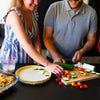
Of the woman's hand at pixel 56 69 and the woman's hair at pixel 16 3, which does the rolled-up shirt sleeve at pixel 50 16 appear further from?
the woman's hand at pixel 56 69

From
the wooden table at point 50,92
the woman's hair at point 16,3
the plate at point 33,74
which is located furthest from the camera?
the woman's hair at point 16,3

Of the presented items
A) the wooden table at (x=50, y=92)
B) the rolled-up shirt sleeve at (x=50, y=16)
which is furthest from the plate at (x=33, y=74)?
the rolled-up shirt sleeve at (x=50, y=16)

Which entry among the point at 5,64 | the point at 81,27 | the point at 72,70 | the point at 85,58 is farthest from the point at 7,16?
the point at 85,58

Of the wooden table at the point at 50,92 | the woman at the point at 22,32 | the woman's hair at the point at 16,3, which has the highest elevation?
the woman's hair at the point at 16,3

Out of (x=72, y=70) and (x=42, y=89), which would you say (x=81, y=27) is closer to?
(x=72, y=70)

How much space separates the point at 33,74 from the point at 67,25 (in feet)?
2.54

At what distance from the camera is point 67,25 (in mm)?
1542

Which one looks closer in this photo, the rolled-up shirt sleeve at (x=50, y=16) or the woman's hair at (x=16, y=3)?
the woman's hair at (x=16, y=3)

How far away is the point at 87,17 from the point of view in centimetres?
155

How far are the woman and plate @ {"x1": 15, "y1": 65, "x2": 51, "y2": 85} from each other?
0.06 metres

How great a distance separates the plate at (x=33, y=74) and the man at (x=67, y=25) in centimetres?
44

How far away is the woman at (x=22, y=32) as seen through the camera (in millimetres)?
1044

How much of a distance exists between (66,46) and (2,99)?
104cm

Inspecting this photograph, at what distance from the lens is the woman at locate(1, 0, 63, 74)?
1044 millimetres
